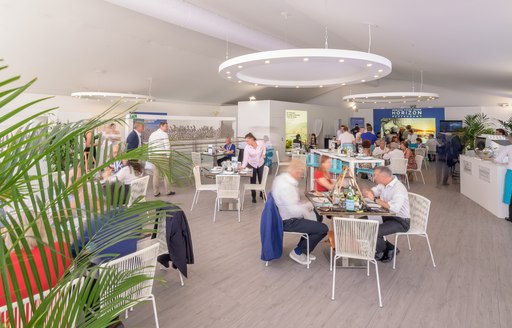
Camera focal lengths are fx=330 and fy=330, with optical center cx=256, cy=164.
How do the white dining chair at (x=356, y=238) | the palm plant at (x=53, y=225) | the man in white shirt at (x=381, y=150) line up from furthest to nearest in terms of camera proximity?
the man in white shirt at (x=381, y=150) → the white dining chair at (x=356, y=238) → the palm plant at (x=53, y=225)

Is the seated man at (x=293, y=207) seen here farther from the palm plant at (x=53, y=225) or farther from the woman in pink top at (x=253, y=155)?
the woman in pink top at (x=253, y=155)

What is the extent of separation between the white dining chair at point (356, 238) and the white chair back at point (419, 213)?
977mm

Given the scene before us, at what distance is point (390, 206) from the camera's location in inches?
140

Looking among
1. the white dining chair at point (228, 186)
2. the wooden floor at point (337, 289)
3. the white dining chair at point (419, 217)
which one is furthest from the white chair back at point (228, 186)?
the white dining chair at point (419, 217)

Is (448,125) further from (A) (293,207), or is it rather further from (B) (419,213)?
(A) (293,207)

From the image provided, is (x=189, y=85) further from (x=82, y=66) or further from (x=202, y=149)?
(x=82, y=66)


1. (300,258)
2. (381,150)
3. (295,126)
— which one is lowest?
(300,258)

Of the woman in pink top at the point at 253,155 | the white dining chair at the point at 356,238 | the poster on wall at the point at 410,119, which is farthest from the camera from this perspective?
the poster on wall at the point at 410,119

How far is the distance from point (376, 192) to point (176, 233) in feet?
8.34

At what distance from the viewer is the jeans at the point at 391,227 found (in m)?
3.63

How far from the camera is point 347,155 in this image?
26.6ft

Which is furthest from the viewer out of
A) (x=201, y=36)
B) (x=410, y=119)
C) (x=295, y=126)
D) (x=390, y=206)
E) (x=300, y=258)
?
(x=410, y=119)

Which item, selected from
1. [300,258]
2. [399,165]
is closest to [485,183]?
[399,165]

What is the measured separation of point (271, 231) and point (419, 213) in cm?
172
